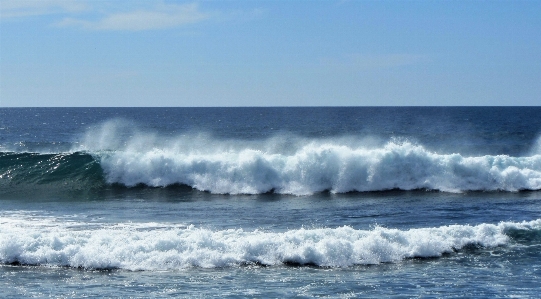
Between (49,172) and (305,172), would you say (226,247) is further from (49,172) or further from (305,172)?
(49,172)

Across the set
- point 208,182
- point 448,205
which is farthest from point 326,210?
point 208,182

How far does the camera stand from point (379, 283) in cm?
1176

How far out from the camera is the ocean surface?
1194cm

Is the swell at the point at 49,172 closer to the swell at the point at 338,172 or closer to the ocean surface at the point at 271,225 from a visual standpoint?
the ocean surface at the point at 271,225

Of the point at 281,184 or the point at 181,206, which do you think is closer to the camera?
the point at 181,206

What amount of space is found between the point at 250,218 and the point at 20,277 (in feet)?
23.4

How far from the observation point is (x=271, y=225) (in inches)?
661

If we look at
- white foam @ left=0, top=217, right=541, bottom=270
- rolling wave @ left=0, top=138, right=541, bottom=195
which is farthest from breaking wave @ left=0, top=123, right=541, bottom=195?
white foam @ left=0, top=217, right=541, bottom=270

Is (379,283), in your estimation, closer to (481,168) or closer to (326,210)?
(326,210)

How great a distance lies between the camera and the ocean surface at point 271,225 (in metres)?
11.9

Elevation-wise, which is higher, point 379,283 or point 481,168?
point 481,168

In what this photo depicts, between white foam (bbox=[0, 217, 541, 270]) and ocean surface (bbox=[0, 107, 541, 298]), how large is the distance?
3 centimetres

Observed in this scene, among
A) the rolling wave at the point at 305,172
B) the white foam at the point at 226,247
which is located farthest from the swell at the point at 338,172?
the white foam at the point at 226,247

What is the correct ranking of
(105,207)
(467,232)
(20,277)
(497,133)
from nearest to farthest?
(20,277) → (467,232) → (105,207) → (497,133)
